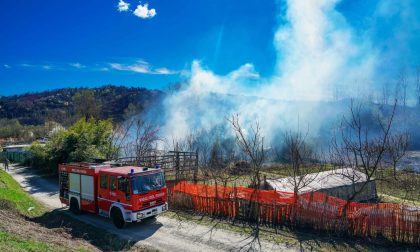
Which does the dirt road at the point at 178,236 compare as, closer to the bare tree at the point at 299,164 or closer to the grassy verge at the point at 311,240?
the grassy verge at the point at 311,240

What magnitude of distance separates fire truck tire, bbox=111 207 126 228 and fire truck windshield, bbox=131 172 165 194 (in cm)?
161

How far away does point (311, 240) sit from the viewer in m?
13.3

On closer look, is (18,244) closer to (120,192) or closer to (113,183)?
(120,192)

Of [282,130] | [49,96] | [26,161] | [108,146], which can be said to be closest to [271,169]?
[108,146]

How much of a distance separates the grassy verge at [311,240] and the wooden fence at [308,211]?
0.33 meters

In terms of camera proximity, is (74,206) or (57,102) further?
(57,102)

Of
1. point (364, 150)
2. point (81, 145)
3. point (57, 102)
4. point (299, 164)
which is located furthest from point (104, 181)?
point (57, 102)

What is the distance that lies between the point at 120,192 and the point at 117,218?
4.56 feet

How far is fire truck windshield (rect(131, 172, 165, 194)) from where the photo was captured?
1498cm

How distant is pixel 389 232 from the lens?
12867mm

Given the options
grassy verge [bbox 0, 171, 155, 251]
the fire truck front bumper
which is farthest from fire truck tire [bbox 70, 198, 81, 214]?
the fire truck front bumper

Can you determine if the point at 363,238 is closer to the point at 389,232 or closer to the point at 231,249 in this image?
the point at 389,232

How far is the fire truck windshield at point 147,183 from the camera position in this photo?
49.2ft

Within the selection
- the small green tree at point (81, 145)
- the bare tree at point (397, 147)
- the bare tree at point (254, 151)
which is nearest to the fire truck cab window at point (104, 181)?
the bare tree at point (254, 151)
